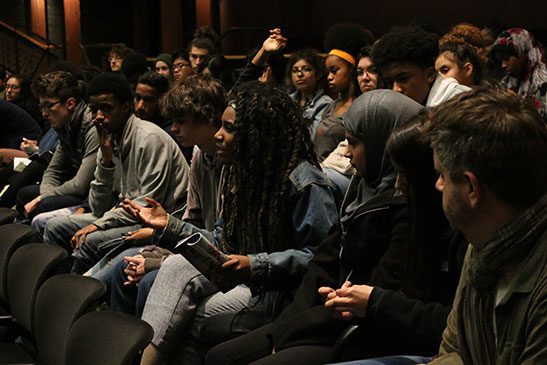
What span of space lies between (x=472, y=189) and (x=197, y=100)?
2218 millimetres

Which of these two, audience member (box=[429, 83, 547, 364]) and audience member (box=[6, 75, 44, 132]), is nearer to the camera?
audience member (box=[429, 83, 547, 364])

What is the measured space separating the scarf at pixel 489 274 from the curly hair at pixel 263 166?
48.8 inches

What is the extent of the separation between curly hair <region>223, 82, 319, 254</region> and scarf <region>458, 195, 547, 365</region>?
48.8 inches

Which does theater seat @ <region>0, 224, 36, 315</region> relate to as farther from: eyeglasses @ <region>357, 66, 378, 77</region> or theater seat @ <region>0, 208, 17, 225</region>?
eyeglasses @ <region>357, 66, 378, 77</region>

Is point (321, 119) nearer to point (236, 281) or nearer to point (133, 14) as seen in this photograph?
point (236, 281)

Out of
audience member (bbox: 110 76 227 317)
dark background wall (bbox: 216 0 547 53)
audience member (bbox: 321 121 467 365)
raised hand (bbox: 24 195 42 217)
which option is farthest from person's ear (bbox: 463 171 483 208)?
dark background wall (bbox: 216 0 547 53)

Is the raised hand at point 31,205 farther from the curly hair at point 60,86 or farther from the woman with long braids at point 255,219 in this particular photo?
the woman with long braids at point 255,219

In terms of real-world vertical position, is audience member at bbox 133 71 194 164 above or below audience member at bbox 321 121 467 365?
below

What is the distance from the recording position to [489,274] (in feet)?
5.85

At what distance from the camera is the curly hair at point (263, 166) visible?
10.2 feet

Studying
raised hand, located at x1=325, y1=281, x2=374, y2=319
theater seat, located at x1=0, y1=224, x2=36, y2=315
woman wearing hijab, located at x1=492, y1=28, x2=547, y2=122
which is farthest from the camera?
woman wearing hijab, located at x1=492, y1=28, x2=547, y2=122

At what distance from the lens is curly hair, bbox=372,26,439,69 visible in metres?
3.58

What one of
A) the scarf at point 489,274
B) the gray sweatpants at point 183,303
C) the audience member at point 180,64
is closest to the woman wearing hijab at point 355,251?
the gray sweatpants at point 183,303

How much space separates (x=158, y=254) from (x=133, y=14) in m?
13.0
